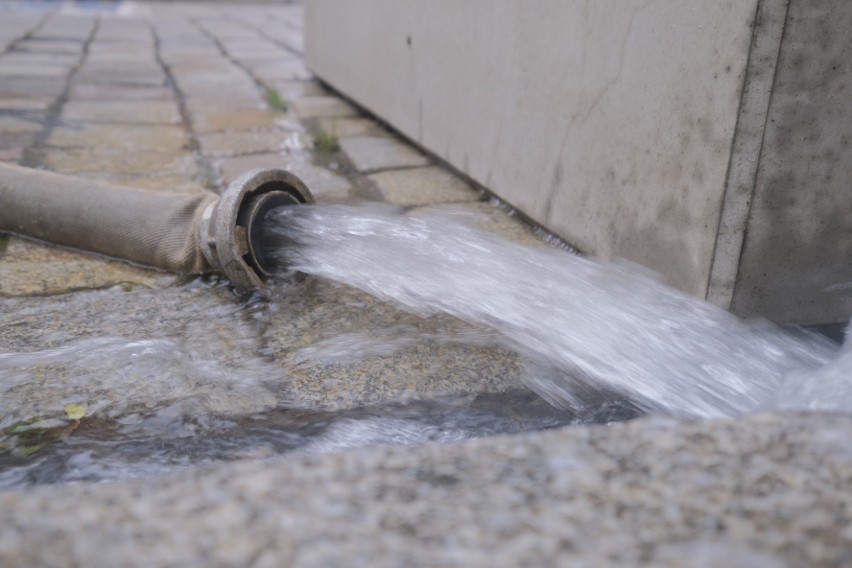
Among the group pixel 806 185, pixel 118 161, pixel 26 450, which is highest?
pixel 806 185

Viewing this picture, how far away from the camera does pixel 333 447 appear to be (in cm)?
140

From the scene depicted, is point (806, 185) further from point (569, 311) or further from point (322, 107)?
point (322, 107)

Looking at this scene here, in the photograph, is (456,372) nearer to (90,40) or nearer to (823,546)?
(823,546)

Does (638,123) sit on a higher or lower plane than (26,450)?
higher

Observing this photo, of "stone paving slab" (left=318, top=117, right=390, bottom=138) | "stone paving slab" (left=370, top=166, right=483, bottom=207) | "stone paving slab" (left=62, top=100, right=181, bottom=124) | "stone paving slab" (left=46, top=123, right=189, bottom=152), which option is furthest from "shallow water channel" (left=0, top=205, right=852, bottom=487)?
"stone paving slab" (left=62, top=100, right=181, bottom=124)

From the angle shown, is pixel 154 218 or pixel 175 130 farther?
pixel 175 130

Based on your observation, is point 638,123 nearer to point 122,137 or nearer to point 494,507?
point 494,507

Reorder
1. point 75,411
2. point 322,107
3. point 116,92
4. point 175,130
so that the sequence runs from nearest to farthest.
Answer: point 75,411 → point 175,130 → point 322,107 → point 116,92

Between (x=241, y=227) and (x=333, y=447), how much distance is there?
82 centimetres

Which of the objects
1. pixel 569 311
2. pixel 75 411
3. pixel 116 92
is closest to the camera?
pixel 75 411

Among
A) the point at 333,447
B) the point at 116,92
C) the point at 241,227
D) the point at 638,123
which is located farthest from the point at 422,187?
the point at 116,92

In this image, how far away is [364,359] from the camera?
67.7 inches

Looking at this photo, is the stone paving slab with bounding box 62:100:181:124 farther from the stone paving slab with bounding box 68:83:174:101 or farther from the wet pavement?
the wet pavement

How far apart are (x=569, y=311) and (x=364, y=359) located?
1.61 ft
